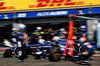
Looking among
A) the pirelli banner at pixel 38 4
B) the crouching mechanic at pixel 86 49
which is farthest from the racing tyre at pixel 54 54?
the pirelli banner at pixel 38 4

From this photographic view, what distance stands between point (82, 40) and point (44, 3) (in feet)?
23.8

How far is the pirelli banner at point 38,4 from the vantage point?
1243 centimetres

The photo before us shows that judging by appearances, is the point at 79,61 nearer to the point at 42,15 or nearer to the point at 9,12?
the point at 42,15

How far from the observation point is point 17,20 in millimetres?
13914

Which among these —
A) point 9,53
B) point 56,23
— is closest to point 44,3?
point 56,23

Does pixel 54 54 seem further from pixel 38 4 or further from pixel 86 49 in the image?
pixel 38 4

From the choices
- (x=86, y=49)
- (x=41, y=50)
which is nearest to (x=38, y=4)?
(x=41, y=50)

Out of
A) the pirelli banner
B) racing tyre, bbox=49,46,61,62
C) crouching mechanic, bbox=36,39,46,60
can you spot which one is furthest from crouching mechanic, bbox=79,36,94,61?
the pirelli banner

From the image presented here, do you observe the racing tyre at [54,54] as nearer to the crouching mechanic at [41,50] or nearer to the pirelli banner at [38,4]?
the crouching mechanic at [41,50]

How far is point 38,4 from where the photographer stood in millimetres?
13289

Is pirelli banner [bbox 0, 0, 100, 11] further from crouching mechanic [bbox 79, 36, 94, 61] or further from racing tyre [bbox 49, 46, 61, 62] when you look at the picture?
racing tyre [bbox 49, 46, 61, 62]

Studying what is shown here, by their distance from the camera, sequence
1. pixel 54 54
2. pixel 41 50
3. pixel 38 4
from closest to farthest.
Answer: pixel 54 54
pixel 41 50
pixel 38 4

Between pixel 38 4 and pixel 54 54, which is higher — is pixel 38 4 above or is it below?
above

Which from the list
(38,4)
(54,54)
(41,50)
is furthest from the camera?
(38,4)
